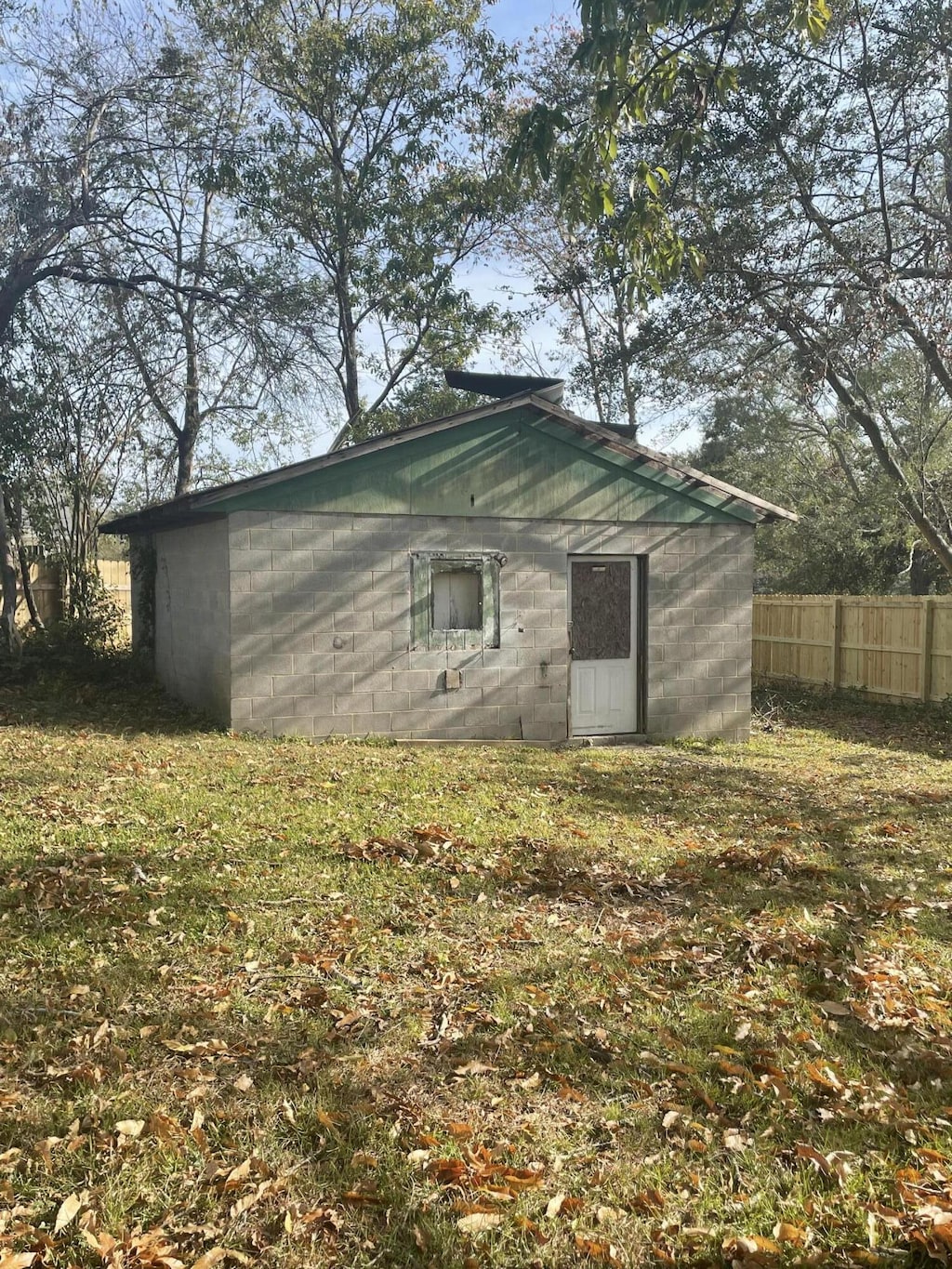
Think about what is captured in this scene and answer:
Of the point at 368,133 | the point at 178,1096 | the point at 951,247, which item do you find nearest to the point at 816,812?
the point at 178,1096

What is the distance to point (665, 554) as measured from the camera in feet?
41.0

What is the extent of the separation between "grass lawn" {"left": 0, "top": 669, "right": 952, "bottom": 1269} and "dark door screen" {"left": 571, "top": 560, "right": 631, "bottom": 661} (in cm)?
434

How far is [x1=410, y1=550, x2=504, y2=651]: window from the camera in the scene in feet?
37.6

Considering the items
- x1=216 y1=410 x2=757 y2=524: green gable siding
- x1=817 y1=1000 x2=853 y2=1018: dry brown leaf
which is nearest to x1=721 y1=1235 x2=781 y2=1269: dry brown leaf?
x1=817 y1=1000 x2=853 y2=1018: dry brown leaf

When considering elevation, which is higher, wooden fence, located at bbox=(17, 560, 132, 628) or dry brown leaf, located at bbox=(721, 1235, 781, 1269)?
wooden fence, located at bbox=(17, 560, 132, 628)

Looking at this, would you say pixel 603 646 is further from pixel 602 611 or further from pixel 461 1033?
pixel 461 1033

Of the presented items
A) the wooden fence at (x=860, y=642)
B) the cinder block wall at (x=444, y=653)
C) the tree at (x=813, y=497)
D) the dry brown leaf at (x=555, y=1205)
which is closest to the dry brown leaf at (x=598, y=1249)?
the dry brown leaf at (x=555, y=1205)

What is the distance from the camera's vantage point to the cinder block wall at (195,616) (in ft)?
36.5

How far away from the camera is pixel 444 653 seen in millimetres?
11539

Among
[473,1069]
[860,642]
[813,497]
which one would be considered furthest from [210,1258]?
[813,497]

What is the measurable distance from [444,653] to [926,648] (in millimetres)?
8407

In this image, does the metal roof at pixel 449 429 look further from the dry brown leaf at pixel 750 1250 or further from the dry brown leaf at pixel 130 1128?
the dry brown leaf at pixel 750 1250

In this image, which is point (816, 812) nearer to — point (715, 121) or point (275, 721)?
point (275, 721)

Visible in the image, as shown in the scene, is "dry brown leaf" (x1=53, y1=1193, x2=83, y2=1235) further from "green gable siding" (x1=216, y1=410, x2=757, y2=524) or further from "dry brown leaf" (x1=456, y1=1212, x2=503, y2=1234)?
"green gable siding" (x1=216, y1=410, x2=757, y2=524)
